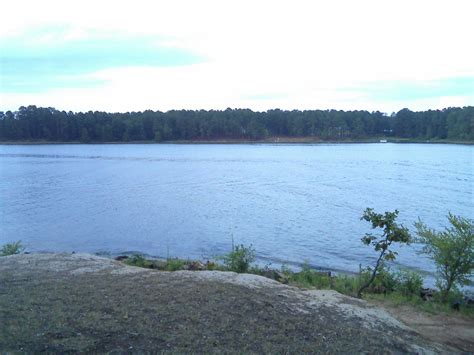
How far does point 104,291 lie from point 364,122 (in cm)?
13182

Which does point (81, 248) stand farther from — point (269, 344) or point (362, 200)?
point (362, 200)

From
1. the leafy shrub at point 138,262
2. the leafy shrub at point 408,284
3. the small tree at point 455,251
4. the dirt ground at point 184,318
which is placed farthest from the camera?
the leafy shrub at point 138,262

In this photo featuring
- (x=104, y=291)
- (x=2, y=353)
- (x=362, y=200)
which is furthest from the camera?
(x=362, y=200)

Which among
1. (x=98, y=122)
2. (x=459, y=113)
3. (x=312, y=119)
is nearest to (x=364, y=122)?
(x=312, y=119)

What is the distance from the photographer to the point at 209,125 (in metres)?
126

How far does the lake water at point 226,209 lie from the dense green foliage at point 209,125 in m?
73.8

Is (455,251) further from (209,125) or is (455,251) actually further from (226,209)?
(209,125)

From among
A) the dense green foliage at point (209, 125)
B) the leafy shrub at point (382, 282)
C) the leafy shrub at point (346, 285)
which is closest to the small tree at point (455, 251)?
the leafy shrub at point (382, 282)

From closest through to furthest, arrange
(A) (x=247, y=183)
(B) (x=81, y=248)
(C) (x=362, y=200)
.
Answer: (B) (x=81, y=248)
(C) (x=362, y=200)
(A) (x=247, y=183)

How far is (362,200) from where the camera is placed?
103 ft

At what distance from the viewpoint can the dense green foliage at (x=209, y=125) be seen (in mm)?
119625

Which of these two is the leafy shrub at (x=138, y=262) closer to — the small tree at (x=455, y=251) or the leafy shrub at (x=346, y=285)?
the leafy shrub at (x=346, y=285)

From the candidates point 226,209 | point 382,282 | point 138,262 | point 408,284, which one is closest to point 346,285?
point 382,282

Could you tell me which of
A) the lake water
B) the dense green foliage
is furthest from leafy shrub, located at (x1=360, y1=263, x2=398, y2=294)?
the dense green foliage
